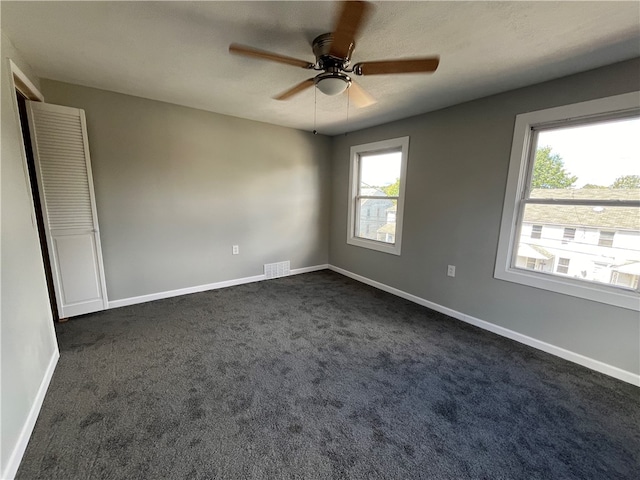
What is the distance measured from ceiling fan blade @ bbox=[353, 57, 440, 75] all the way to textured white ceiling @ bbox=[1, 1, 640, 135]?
0.22m

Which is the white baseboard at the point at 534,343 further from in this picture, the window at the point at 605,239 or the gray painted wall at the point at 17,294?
the gray painted wall at the point at 17,294

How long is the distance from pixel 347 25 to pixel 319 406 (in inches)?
86.3

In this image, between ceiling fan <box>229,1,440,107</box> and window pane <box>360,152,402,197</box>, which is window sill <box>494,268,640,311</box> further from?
ceiling fan <box>229,1,440,107</box>

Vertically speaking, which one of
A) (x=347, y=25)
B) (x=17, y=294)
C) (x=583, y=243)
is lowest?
(x=17, y=294)

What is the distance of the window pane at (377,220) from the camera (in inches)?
146

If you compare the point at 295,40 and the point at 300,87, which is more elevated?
the point at 295,40

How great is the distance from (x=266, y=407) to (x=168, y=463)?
557mm

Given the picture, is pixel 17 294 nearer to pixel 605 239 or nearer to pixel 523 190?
pixel 523 190

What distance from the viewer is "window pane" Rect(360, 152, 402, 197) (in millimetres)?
3605

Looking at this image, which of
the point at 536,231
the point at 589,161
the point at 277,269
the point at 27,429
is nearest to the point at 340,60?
the point at 589,161

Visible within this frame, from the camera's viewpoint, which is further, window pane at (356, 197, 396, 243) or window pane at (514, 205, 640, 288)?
window pane at (356, 197, 396, 243)

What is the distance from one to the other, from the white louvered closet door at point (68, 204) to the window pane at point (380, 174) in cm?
336

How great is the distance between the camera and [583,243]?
217cm

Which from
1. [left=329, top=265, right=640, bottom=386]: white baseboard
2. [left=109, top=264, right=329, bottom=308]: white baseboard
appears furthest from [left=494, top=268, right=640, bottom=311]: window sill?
[left=109, top=264, right=329, bottom=308]: white baseboard
